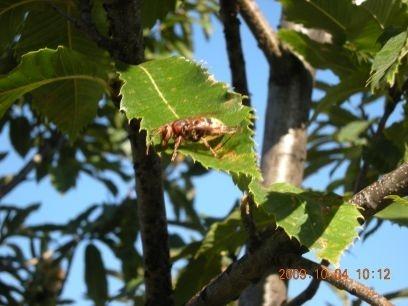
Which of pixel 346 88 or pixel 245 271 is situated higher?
pixel 346 88

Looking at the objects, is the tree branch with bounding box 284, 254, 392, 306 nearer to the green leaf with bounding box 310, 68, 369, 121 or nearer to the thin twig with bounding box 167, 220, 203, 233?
the green leaf with bounding box 310, 68, 369, 121

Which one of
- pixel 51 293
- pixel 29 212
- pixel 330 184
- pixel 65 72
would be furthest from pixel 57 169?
pixel 65 72

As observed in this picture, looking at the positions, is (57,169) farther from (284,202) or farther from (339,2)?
(284,202)

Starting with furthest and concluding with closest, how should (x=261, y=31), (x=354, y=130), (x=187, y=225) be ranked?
(x=187, y=225) → (x=354, y=130) → (x=261, y=31)

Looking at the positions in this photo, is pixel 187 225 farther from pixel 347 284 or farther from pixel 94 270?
pixel 347 284

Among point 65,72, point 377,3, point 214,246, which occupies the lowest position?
point 214,246

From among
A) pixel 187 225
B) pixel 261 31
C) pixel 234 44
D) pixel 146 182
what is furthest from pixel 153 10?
pixel 187 225

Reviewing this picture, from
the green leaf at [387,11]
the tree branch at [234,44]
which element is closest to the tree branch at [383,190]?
the green leaf at [387,11]
